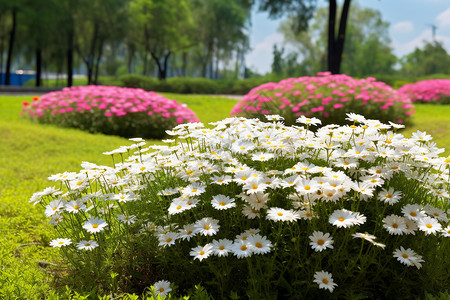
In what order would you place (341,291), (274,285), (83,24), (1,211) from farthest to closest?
(83,24) → (1,211) → (274,285) → (341,291)

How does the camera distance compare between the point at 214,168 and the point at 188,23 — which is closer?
the point at 214,168

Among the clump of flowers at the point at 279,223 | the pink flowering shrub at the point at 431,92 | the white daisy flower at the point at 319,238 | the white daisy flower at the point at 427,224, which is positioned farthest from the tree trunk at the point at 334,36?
the white daisy flower at the point at 319,238

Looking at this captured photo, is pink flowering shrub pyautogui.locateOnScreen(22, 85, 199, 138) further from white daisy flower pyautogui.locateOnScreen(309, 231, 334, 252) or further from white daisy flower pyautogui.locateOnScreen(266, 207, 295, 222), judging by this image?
white daisy flower pyautogui.locateOnScreen(309, 231, 334, 252)

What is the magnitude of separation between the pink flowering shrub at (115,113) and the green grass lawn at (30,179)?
679 mm

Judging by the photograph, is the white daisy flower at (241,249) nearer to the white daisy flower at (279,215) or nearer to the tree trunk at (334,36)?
the white daisy flower at (279,215)

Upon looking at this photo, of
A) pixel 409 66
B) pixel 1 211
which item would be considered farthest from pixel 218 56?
pixel 1 211

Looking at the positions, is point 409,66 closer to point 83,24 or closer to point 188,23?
point 188,23

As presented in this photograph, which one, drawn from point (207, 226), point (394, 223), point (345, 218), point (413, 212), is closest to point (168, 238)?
point (207, 226)

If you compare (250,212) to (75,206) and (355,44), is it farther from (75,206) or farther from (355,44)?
(355,44)

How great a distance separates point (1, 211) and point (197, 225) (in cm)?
331

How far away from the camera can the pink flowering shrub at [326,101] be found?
998cm

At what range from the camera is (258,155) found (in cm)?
260

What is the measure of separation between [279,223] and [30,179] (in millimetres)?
5030

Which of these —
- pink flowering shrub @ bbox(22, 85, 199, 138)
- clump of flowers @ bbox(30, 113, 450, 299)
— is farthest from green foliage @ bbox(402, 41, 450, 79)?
clump of flowers @ bbox(30, 113, 450, 299)
